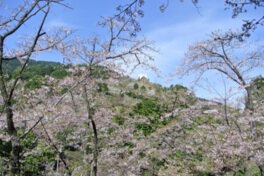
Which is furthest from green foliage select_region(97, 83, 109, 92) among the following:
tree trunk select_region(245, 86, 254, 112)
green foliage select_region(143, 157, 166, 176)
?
green foliage select_region(143, 157, 166, 176)

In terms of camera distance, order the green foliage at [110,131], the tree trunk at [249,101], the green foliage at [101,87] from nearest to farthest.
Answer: the green foliage at [101,87] < the tree trunk at [249,101] < the green foliage at [110,131]

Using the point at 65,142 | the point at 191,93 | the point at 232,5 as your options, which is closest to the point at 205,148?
the point at 191,93

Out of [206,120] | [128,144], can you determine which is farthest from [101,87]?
[128,144]

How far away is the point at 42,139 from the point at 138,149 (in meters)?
7.05

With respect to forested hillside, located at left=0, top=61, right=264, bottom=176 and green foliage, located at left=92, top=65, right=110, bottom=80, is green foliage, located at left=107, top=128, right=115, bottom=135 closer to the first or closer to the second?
forested hillside, located at left=0, top=61, right=264, bottom=176

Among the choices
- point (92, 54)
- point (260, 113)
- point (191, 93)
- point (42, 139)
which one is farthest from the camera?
point (191, 93)

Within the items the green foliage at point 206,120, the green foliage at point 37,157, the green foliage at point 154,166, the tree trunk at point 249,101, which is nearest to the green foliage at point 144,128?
the green foliage at point 154,166

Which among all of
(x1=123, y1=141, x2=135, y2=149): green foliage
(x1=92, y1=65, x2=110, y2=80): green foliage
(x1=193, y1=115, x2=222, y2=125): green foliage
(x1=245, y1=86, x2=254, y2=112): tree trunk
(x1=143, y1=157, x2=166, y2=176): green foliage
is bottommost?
(x1=143, y1=157, x2=166, y2=176): green foliage

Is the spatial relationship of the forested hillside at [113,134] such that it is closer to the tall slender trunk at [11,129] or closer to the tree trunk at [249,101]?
the tree trunk at [249,101]

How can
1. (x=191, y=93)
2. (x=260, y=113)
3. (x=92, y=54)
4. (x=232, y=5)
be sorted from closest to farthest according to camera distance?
1. (x=232, y=5)
2. (x=92, y=54)
3. (x=260, y=113)
4. (x=191, y=93)

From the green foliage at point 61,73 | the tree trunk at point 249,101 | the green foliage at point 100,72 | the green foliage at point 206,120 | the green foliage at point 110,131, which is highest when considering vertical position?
the green foliage at point 61,73

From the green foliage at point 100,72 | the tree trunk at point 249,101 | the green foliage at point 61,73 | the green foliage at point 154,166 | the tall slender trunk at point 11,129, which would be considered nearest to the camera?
the tall slender trunk at point 11,129

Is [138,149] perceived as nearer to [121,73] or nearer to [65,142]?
[65,142]

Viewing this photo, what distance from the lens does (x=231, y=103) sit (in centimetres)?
1636
